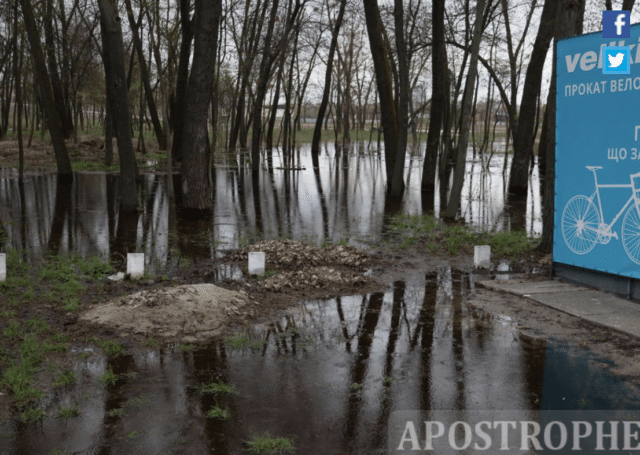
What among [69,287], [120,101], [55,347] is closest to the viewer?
[55,347]

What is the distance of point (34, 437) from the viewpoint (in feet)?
14.0

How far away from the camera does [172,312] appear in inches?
261

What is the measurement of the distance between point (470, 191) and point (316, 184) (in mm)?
4921

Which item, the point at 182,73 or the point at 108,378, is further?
the point at 182,73

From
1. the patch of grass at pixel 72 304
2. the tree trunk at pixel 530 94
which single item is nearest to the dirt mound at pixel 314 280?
the patch of grass at pixel 72 304

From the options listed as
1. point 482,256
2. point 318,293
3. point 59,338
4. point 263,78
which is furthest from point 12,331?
point 263,78

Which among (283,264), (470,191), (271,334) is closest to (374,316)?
(271,334)

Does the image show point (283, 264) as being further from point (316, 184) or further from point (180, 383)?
point (316, 184)

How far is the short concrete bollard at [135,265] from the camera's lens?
8.45 m

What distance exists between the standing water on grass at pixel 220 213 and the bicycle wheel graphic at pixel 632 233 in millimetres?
4769

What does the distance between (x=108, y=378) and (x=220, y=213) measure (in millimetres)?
10120

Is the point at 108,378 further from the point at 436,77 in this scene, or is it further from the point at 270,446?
the point at 436,77

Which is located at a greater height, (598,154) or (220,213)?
(598,154)

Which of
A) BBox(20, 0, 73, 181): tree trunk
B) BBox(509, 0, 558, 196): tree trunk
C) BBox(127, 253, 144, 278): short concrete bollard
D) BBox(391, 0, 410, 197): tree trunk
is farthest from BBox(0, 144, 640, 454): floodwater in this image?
BBox(509, 0, 558, 196): tree trunk
